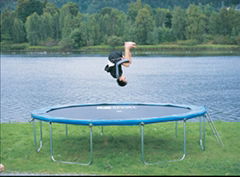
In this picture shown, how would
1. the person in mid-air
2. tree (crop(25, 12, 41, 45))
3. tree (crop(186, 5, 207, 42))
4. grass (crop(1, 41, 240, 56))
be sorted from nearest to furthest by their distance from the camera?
the person in mid-air < grass (crop(1, 41, 240, 56)) < tree (crop(186, 5, 207, 42)) < tree (crop(25, 12, 41, 45))

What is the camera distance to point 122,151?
5.93 metres

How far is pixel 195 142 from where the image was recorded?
21.2ft

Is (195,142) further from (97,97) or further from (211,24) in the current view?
(211,24)

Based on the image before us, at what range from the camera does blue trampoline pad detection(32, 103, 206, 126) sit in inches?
208

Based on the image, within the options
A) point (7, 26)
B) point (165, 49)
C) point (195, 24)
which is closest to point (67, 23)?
point (7, 26)

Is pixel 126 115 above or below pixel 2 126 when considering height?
above

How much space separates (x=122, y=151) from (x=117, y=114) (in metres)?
0.50

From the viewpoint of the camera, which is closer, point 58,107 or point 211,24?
point 58,107

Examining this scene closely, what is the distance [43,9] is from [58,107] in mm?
82581

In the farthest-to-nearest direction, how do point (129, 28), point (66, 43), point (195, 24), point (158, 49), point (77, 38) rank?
point (66, 43) → point (129, 28) → point (77, 38) → point (158, 49) → point (195, 24)

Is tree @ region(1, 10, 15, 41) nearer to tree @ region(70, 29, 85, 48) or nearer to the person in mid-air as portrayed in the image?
tree @ region(70, 29, 85, 48)

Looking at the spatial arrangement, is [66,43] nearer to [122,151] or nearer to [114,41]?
[114,41]

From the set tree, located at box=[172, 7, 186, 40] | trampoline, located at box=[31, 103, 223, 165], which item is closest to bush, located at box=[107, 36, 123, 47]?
tree, located at box=[172, 7, 186, 40]

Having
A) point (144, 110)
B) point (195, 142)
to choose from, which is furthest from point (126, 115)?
point (195, 142)
